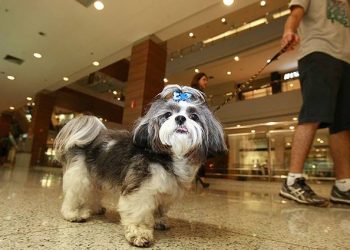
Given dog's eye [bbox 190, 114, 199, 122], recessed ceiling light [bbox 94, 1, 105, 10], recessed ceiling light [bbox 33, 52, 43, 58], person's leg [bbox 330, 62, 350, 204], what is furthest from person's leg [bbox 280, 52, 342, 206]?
recessed ceiling light [bbox 33, 52, 43, 58]

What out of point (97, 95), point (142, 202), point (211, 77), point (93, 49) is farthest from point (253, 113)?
point (142, 202)

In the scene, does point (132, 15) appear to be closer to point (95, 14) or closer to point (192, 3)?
point (95, 14)

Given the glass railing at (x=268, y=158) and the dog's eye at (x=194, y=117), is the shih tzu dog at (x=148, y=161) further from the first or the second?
the glass railing at (x=268, y=158)

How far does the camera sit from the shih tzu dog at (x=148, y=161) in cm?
97

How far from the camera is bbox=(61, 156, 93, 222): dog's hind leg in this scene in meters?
1.21

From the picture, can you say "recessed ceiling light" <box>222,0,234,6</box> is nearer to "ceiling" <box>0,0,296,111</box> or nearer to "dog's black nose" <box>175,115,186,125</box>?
"ceiling" <box>0,0,296,111</box>

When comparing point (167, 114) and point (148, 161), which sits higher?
point (167, 114)

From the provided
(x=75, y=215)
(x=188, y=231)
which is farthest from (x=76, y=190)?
(x=188, y=231)

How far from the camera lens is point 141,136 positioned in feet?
3.40

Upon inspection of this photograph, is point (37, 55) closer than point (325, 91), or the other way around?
point (325, 91)

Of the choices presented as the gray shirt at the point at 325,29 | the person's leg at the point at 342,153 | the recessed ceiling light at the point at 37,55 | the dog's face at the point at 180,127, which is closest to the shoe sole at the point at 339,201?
the person's leg at the point at 342,153

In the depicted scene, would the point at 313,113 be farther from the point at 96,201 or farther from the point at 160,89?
the point at 160,89

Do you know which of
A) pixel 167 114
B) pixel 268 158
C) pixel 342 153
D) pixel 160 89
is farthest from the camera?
pixel 268 158

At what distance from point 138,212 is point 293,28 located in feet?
5.79
